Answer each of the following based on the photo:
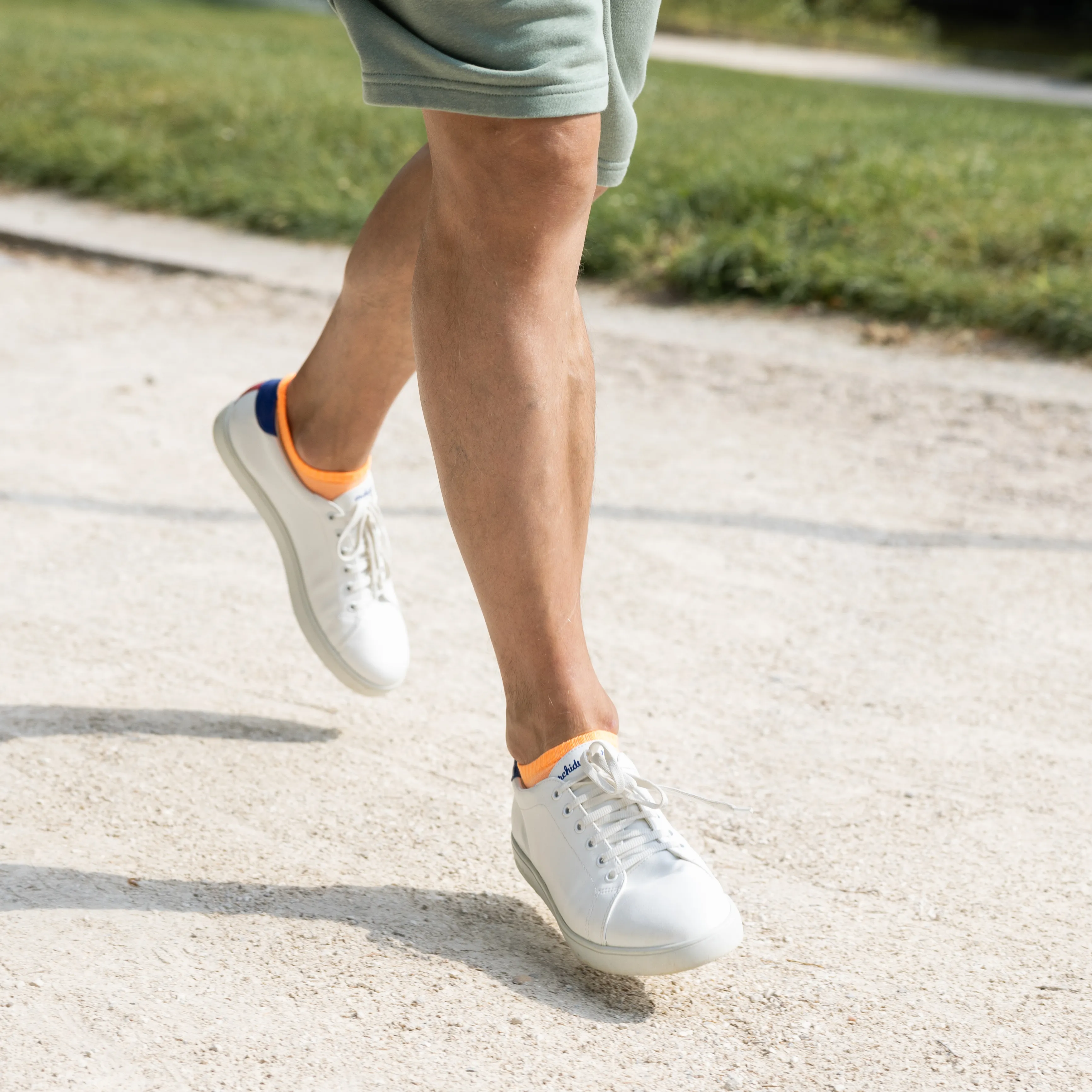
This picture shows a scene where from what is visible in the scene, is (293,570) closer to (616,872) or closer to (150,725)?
(150,725)

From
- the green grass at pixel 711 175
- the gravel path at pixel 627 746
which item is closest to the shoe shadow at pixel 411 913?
the gravel path at pixel 627 746

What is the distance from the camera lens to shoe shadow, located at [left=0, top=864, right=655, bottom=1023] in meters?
1.38

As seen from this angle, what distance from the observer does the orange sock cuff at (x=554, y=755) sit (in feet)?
4.70

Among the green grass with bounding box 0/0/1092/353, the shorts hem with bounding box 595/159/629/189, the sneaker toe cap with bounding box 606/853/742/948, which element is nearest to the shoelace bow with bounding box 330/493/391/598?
the shorts hem with bounding box 595/159/629/189

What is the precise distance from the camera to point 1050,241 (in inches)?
164

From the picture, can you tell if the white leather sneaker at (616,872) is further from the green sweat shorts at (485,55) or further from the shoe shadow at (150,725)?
the green sweat shorts at (485,55)

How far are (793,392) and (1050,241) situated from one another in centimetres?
125

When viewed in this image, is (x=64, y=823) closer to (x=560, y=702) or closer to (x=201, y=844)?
(x=201, y=844)

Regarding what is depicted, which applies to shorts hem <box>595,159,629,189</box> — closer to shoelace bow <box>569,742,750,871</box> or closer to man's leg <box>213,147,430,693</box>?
man's leg <box>213,147,430,693</box>

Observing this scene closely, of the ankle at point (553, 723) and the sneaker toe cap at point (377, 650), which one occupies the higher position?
the ankle at point (553, 723)

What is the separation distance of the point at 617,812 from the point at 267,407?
83 cm

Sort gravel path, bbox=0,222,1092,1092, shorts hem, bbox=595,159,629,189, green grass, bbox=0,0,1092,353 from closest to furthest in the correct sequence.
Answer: gravel path, bbox=0,222,1092,1092, shorts hem, bbox=595,159,629,189, green grass, bbox=0,0,1092,353

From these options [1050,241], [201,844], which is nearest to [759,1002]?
[201,844]

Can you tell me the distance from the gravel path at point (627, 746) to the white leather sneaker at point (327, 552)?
0.45ft
